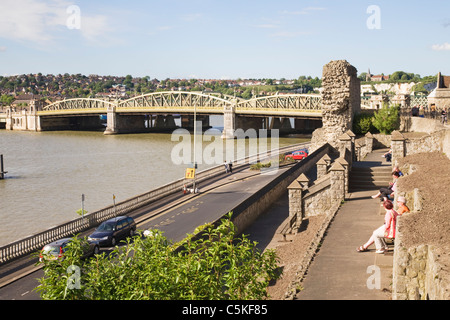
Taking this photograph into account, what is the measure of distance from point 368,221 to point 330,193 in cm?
391

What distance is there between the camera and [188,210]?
3191 cm

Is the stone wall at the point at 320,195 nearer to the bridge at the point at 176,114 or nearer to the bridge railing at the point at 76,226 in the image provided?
the bridge railing at the point at 76,226

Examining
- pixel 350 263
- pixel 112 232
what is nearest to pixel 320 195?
pixel 350 263

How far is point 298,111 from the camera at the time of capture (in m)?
90.4

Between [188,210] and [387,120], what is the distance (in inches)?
729

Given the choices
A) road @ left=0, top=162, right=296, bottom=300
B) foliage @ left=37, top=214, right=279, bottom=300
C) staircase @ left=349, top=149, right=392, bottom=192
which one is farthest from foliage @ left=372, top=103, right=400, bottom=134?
foliage @ left=37, top=214, right=279, bottom=300

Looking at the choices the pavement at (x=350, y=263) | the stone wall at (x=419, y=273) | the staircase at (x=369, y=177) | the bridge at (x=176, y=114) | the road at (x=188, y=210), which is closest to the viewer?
the stone wall at (x=419, y=273)

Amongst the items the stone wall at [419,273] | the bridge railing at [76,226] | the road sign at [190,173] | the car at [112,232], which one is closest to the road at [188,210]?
the bridge railing at [76,226]

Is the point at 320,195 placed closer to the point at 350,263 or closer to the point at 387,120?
the point at 350,263

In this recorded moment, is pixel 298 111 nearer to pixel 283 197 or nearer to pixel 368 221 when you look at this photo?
pixel 283 197

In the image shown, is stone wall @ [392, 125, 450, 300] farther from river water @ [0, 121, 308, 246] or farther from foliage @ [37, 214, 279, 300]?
river water @ [0, 121, 308, 246]

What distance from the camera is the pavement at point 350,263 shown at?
1111 centimetres

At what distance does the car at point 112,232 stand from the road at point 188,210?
5.86ft
